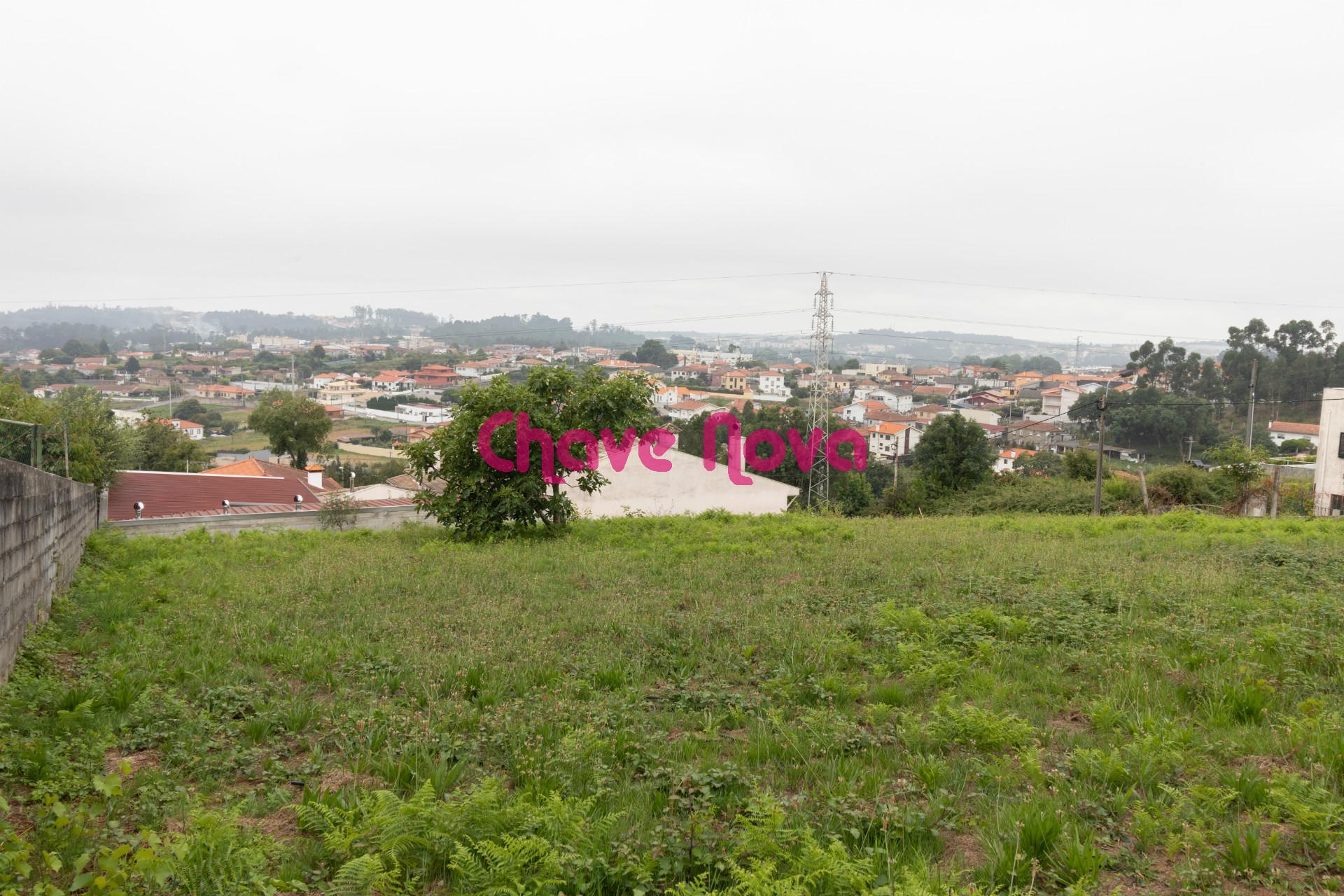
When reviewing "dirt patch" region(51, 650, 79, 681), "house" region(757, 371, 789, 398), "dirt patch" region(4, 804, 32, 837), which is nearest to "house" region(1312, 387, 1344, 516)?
"dirt patch" region(51, 650, 79, 681)

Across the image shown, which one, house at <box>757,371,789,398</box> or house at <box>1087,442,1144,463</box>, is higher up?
house at <box>757,371,789,398</box>

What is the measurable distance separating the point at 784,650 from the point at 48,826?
4638mm

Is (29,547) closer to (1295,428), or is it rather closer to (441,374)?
(1295,428)

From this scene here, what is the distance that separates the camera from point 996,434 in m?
64.3

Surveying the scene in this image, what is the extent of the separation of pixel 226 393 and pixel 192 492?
3015 inches

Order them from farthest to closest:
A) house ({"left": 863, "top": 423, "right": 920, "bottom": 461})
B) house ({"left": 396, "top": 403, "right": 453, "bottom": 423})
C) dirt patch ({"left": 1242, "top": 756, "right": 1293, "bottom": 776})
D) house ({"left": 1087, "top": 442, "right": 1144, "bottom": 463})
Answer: house ({"left": 396, "top": 403, "right": 453, "bottom": 423})
house ({"left": 863, "top": 423, "right": 920, "bottom": 461})
house ({"left": 1087, "top": 442, "right": 1144, "bottom": 463})
dirt patch ({"left": 1242, "top": 756, "right": 1293, "bottom": 776})

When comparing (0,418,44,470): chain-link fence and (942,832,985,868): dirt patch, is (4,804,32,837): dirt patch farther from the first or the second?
(0,418,44,470): chain-link fence

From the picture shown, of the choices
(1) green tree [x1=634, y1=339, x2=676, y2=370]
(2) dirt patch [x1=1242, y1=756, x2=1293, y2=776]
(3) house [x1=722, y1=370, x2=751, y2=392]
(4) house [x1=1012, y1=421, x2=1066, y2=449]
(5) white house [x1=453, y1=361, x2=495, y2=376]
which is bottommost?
(4) house [x1=1012, y1=421, x2=1066, y2=449]

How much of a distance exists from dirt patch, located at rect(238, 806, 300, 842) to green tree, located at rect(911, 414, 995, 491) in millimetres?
34054

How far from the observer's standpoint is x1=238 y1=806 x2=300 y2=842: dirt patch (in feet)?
12.3

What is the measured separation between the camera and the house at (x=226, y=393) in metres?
96.4

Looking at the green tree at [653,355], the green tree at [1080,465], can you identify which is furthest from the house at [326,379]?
the green tree at [1080,465]

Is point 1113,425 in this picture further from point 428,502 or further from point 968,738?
point 968,738

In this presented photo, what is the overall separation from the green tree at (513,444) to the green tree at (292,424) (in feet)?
130
